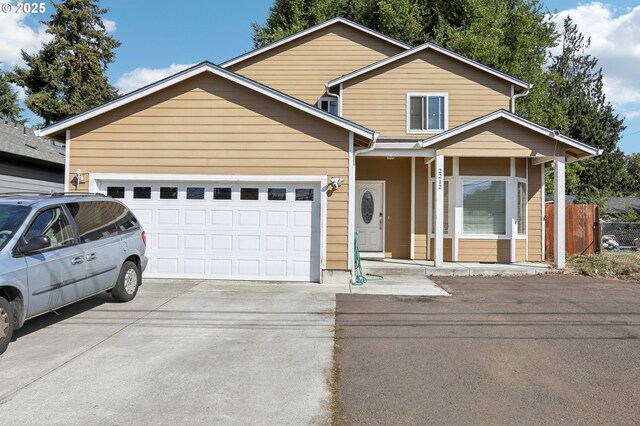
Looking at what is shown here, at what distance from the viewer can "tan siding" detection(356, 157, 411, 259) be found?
13.3 m

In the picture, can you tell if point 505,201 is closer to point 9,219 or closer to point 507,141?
point 507,141

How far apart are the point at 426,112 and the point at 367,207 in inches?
133

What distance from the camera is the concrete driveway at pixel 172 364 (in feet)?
12.2

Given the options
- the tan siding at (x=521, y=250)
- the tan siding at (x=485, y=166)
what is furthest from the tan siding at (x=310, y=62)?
the tan siding at (x=521, y=250)

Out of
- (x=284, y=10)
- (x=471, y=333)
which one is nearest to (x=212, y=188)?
(x=471, y=333)

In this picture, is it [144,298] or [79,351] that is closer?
[79,351]

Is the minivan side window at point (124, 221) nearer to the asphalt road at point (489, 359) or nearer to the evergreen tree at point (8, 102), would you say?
the asphalt road at point (489, 359)

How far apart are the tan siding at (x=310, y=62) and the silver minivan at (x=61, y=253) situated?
853 cm

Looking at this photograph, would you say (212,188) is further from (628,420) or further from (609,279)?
(609,279)

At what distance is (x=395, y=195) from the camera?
44.0 ft

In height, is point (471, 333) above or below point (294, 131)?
below

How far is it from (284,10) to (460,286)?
68.6ft

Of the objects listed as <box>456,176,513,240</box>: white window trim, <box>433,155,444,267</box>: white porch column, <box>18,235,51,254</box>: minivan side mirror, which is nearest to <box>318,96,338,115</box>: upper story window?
<box>433,155,444,267</box>: white porch column

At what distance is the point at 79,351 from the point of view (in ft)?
17.0
